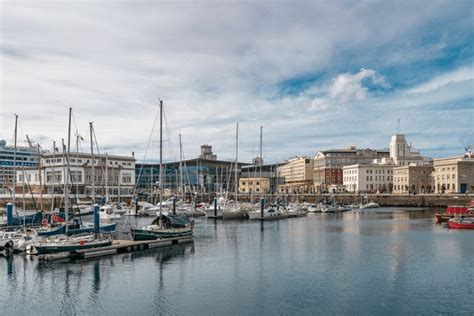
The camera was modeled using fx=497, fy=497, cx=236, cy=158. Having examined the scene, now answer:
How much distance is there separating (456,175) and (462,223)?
79301 mm

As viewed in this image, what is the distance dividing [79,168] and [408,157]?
394ft

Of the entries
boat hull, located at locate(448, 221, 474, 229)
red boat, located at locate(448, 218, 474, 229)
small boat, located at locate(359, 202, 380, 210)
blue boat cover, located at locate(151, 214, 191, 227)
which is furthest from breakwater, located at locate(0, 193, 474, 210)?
blue boat cover, located at locate(151, 214, 191, 227)

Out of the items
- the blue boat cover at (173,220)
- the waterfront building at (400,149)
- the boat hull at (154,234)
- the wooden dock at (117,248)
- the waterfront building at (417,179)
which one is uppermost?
the waterfront building at (400,149)

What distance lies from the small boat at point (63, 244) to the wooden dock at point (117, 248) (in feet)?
1.40

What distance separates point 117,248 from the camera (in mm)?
48031

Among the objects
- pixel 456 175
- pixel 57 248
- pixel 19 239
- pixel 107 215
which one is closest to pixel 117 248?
pixel 57 248

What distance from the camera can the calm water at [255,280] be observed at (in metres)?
29.8

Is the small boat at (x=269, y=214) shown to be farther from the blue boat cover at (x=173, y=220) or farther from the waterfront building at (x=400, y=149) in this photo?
the waterfront building at (x=400, y=149)

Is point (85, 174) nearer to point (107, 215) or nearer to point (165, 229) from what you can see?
point (107, 215)

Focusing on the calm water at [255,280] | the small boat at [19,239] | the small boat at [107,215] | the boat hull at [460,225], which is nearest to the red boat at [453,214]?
the boat hull at [460,225]

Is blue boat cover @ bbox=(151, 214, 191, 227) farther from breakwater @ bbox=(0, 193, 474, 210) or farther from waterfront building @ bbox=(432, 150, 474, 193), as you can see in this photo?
waterfront building @ bbox=(432, 150, 474, 193)

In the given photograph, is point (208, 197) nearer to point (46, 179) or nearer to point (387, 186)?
point (46, 179)

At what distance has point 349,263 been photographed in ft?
141

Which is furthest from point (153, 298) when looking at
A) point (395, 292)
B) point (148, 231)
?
point (148, 231)
